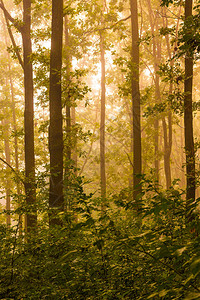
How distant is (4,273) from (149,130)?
63.8 ft

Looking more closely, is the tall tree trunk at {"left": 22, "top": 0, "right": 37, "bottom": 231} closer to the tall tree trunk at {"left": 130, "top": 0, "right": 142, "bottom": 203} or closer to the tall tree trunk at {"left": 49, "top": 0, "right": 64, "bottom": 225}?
the tall tree trunk at {"left": 49, "top": 0, "right": 64, "bottom": 225}

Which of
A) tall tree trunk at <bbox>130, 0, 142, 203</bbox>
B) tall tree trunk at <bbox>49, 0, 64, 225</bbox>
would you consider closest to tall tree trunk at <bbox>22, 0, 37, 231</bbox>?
tall tree trunk at <bbox>49, 0, 64, 225</bbox>

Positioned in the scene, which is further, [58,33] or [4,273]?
[58,33]

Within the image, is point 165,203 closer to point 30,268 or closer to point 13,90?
point 30,268

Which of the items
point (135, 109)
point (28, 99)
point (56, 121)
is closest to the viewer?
point (56, 121)

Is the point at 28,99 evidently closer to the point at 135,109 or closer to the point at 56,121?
the point at 56,121

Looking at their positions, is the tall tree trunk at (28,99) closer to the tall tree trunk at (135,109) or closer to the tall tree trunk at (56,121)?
the tall tree trunk at (56,121)

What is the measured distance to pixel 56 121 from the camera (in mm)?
8336

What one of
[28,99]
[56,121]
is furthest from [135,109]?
[56,121]

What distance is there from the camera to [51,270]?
4.12 metres

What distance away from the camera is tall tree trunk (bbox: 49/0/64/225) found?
311 inches

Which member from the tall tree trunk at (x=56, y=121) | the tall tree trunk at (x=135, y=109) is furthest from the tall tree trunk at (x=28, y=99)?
the tall tree trunk at (x=135, y=109)

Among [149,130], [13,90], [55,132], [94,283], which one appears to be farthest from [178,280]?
[13,90]

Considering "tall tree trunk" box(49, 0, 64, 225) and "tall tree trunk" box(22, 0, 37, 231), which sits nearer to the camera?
"tall tree trunk" box(49, 0, 64, 225)
